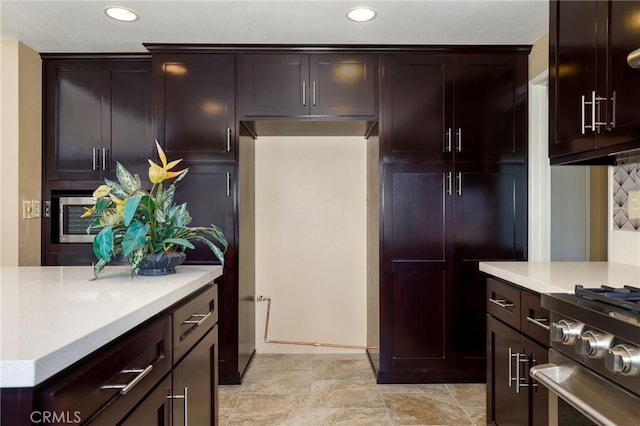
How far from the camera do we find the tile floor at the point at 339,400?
2398 millimetres

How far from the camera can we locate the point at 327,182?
3.63 metres

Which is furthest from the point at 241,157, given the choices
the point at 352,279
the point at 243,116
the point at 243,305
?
the point at 352,279

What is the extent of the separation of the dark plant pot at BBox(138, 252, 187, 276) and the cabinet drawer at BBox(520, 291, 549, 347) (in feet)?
4.53

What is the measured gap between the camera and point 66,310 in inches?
40.4

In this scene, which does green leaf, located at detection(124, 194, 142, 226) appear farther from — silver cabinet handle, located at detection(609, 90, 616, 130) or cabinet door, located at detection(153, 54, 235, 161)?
silver cabinet handle, located at detection(609, 90, 616, 130)

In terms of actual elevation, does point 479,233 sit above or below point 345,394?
above

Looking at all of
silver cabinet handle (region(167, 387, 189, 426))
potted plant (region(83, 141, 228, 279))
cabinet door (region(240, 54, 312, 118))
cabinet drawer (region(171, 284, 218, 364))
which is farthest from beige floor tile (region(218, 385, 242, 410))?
cabinet door (region(240, 54, 312, 118))

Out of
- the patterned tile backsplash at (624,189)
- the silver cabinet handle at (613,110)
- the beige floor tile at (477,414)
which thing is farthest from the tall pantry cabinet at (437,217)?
the silver cabinet handle at (613,110)

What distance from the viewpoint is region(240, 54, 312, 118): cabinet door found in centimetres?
293

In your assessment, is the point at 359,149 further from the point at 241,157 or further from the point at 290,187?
the point at 241,157

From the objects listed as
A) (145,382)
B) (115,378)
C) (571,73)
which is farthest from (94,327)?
(571,73)

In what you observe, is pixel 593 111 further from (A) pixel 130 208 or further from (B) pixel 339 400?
(B) pixel 339 400

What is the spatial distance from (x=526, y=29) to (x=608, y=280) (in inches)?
71.7

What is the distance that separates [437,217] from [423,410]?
1254 millimetres
